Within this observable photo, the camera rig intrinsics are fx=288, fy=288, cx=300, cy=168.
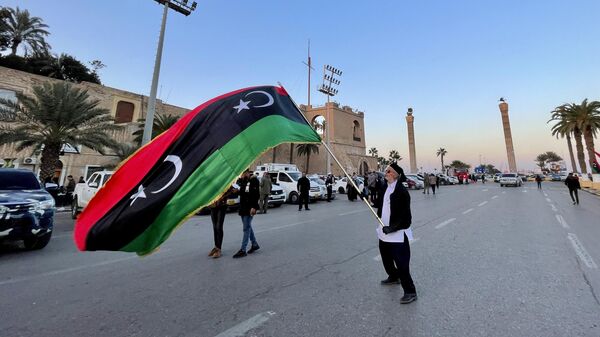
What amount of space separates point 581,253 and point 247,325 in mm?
6796

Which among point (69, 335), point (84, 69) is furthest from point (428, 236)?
point (84, 69)

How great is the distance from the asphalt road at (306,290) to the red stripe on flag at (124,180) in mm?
1093

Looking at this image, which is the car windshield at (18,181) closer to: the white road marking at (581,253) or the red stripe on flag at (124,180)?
the red stripe on flag at (124,180)

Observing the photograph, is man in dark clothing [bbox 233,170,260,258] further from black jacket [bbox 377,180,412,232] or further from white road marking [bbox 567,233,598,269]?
white road marking [bbox 567,233,598,269]

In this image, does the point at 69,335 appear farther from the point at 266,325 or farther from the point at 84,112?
the point at 84,112

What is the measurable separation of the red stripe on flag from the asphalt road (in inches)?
43.0

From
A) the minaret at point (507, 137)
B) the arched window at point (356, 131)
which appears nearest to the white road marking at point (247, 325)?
the arched window at point (356, 131)

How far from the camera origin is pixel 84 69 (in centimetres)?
3978

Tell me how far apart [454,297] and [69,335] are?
170 inches

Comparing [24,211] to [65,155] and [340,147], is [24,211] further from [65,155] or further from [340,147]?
[340,147]

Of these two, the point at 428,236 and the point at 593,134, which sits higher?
the point at 593,134

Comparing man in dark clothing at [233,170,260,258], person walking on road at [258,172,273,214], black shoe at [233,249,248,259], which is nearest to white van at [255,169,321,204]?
person walking on road at [258,172,273,214]

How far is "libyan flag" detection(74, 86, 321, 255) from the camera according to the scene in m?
2.89

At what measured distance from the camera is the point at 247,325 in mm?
2984
